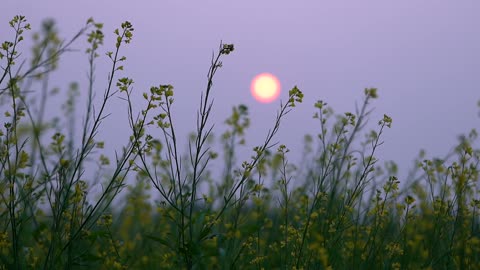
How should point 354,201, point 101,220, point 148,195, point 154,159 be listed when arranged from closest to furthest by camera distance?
point 101,220 → point 354,201 → point 154,159 → point 148,195

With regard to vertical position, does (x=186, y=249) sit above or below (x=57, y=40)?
below

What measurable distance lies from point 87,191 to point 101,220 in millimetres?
439

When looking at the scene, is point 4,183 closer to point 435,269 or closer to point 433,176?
point 435,269

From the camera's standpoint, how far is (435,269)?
144 inches

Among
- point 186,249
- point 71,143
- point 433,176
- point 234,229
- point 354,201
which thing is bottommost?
point 186,249

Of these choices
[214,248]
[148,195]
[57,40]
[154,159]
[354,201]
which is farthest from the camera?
[148,195]

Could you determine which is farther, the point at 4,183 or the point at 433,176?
the point at 433,176

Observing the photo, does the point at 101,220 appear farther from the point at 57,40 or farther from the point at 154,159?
the point at 57,40

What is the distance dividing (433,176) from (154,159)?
235cm

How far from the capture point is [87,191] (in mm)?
3104

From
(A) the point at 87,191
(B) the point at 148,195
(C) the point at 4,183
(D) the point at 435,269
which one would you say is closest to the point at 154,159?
(B) the point at 148,195

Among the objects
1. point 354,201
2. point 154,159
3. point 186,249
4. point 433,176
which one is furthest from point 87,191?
point 433,176

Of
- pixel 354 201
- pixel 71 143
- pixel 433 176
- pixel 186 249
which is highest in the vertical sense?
pixel 433 176

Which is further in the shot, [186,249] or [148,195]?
[148,195]
